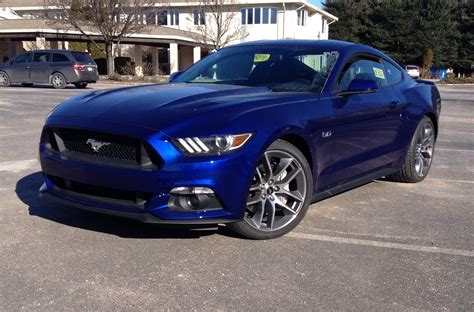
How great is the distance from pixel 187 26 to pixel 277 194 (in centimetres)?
4572

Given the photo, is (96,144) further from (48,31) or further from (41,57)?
(48,31)

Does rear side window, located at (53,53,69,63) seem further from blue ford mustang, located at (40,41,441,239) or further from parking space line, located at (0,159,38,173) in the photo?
blue ford mustang, located at (40,41,441,239)

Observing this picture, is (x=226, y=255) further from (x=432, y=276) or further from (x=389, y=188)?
(x=389, y=188)

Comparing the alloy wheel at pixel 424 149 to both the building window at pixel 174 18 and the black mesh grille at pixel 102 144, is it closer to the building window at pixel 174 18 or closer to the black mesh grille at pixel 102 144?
the black mesh grille at pixel 102 144

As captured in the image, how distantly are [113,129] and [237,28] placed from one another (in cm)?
4263

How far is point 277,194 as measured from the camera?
13.3 feet

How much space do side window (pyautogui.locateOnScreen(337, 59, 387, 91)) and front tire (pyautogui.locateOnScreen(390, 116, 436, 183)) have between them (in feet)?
2.77

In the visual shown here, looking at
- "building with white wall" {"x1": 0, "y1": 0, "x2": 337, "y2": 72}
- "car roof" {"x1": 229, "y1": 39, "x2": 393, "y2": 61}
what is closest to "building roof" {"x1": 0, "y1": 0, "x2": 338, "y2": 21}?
"building with white wall" {"x1": 0, "y1": 0, "x2": 337, "y2": 72}

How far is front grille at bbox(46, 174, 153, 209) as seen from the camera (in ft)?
11.6

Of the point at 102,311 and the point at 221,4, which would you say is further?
the point at 221,4

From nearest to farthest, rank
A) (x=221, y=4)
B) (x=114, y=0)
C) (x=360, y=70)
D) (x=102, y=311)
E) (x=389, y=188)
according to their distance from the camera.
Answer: (x=102, y=311) → (x=360, y=70) → (x=389, y=188) → (x=114, y=0) → (x=221, y=4)

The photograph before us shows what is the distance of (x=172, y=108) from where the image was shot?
12.2 feet

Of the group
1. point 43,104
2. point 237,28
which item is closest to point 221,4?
point 237,28

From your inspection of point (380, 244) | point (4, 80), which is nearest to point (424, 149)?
point (380, 244)
